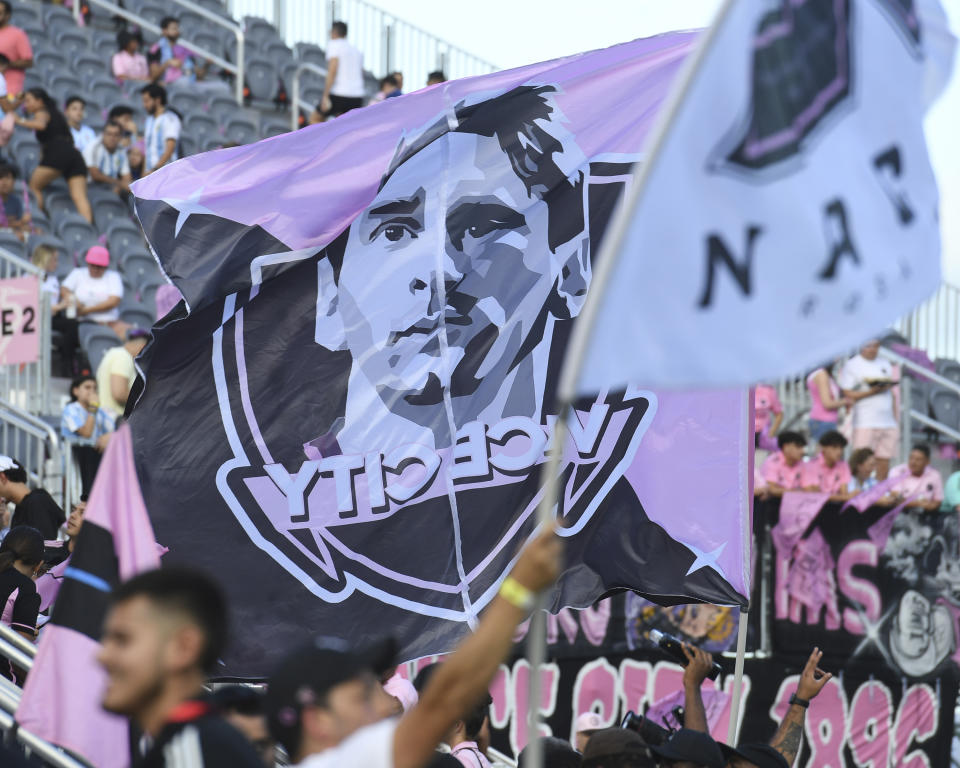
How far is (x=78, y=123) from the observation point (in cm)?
1734

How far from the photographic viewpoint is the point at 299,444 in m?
7.38

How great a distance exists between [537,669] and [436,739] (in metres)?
0.37

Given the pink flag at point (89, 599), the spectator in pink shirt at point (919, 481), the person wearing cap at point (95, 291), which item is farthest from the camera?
the person wearing cap at point (95, 291)

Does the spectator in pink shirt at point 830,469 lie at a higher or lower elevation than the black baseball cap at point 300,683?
higher

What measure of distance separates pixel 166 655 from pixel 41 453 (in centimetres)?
862

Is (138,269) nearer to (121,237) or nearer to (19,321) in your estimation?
(121,237)

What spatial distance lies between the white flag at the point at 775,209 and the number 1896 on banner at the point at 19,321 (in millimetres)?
8416

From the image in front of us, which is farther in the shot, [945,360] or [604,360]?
[945,360]

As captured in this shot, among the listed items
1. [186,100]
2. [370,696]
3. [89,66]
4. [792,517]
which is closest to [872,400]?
[792,517]

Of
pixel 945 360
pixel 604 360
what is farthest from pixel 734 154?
pixel 945 360

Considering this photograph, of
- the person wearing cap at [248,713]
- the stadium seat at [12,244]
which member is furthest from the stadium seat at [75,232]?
the person wearing cap at [248,713]

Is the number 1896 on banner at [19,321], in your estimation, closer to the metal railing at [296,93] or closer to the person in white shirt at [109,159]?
the person in white shirt at [109,159]

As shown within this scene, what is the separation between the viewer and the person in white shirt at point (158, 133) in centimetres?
1733

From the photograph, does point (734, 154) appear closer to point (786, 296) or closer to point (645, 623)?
point (786, 296)
